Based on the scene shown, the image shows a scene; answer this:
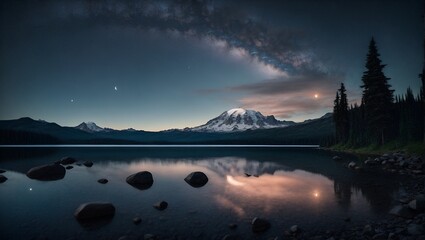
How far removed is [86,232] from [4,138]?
732ft

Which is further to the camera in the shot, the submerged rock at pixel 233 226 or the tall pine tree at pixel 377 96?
the tall pine tree at pixel 377 96

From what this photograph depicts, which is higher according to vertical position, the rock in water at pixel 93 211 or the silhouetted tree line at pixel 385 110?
the silhouetted tree line at pixel 385 110

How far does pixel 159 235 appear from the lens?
12680mm

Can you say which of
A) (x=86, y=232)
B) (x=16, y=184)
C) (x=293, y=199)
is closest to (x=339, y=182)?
(x=293, y=199)

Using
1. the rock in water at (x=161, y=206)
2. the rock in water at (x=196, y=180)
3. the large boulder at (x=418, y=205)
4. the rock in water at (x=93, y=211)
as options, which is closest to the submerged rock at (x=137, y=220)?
the rock in water at (x=93, y=211)

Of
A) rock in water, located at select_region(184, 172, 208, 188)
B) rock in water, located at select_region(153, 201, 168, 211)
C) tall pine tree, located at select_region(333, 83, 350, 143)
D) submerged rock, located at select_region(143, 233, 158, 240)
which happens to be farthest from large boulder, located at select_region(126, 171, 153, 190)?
tall pine tree, located at select_region(333, 83, 350, 143)

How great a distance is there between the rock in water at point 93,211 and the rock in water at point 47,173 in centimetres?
1930

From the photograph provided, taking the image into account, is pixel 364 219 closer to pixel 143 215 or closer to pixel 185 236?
pixel 185 236

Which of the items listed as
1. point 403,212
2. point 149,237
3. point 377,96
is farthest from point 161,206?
point 377,96

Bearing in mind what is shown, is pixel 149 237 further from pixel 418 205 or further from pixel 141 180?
pixel 141 180

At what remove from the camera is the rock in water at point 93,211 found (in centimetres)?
1529

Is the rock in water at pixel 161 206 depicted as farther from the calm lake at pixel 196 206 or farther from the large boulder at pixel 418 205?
the large boulder at pixel 418 205

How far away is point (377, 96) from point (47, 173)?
6810 centimetres

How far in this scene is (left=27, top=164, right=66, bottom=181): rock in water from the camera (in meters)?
31.5
